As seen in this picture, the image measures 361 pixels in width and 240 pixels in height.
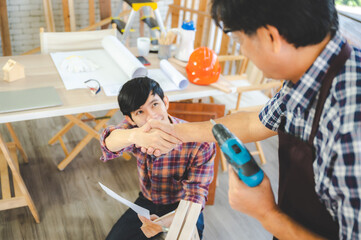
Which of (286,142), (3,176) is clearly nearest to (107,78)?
(3,176)

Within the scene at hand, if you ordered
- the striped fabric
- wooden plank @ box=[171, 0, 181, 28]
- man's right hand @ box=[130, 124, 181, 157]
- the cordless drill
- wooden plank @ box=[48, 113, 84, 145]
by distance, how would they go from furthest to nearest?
wooden plank @ box=[171, 0, 181, 28]
wooden plank @ box=[48, 113, 84, 145]
man's right hand @ box=[130, 124, 181, 157]
the cordless drill
the striped fabric

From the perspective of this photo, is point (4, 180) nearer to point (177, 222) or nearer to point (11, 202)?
point (11, 202)

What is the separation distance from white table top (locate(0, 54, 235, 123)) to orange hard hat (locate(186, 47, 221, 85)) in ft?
0.17

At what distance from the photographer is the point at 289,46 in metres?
0.77

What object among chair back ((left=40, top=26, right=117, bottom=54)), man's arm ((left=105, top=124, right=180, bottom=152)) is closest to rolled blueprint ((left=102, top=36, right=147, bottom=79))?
chair back ((left=40, top=26, right=117, bottom=54))

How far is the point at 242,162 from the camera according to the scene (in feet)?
2.80

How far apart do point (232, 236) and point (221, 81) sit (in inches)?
40.3

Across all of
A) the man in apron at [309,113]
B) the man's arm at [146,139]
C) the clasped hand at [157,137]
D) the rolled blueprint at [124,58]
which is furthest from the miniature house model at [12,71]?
the man in apron at [309,113]

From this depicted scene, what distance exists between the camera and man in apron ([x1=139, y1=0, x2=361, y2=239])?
2.32 feet

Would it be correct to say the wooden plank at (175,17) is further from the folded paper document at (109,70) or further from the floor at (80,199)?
the floor at (80,199)

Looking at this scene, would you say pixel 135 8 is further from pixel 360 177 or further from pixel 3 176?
pixel 360 177

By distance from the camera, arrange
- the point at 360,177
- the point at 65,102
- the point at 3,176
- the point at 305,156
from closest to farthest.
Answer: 1. the point at 360,177
2. the point at 305,156
3. the point at 65,102
4. the point at 3,176

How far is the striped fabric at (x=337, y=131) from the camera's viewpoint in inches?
27.1

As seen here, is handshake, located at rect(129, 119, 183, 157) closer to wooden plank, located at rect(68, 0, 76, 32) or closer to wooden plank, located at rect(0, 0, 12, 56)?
wooden plank, located at rect(68, 0, 76, 32)
